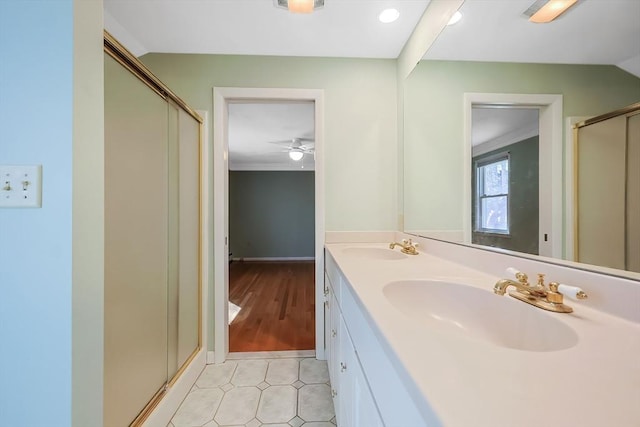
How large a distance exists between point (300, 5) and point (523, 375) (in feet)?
5.69

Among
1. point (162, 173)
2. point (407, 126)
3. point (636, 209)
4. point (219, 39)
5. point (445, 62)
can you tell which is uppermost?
point (219, 39)

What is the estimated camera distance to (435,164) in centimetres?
142

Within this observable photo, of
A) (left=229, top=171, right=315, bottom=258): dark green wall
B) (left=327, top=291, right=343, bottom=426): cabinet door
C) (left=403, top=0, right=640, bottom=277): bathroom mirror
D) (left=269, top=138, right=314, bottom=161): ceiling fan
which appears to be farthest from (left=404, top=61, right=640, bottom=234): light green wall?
(left=229, top=171, right=315, bottom=258): dark green wall

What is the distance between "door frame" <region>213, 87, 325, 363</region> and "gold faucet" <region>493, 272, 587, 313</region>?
1.20 meters

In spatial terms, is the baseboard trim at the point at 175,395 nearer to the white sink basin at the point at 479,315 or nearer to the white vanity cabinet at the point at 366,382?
the white vanity cabinet at the point at 366,382

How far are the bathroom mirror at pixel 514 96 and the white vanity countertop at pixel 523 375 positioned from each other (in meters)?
0.25

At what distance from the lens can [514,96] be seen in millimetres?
860

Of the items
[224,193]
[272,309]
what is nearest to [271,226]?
[272,309]

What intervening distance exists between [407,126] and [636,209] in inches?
49.6

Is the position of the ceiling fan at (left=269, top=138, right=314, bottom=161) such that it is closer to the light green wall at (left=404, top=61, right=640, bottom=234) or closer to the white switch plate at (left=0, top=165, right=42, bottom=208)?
the light green wall at (left=404, top=61, right=640, bottom=234)

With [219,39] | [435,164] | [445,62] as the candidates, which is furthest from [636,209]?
[219,39]

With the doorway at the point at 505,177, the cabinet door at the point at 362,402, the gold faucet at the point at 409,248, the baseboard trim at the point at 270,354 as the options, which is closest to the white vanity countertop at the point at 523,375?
the cabinet door at the point at 362,402

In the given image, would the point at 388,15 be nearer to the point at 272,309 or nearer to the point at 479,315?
the point at 479,315

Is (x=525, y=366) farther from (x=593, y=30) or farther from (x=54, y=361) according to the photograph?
(x=54, y=361)
